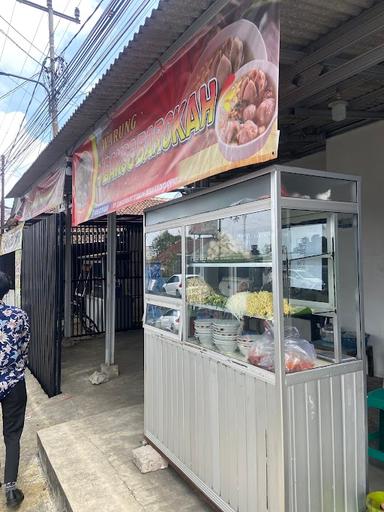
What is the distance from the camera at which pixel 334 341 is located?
2297 mm

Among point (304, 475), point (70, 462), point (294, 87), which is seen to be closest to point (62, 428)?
point (70, 462)

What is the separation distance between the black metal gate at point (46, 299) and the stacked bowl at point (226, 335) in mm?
3164

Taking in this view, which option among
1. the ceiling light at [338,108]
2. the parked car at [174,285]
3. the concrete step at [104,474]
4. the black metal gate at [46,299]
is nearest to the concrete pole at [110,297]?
the black metal gate at [46,299]

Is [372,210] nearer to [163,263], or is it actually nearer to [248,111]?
[163,263]

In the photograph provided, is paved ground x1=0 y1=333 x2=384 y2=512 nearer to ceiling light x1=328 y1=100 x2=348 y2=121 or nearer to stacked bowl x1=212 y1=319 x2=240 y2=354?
stacked bowl x1=212 y1=319 x2=240 y2=354

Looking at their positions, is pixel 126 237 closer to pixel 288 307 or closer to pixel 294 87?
pixel 294 87

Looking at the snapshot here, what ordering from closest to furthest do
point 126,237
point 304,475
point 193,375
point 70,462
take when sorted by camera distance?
1. point 304,475
2. point 193,375
3. point 70,462
4. point 126,237

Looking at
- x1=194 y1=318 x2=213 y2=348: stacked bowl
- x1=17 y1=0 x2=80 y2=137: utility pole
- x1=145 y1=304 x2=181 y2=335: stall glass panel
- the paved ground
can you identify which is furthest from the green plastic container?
x1=17 y1=0 x2=80 y2=137: utility pole

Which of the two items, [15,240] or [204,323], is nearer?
[204,323]

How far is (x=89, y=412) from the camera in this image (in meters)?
4.55

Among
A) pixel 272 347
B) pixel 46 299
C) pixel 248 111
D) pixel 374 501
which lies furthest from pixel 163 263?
pixel 46 299

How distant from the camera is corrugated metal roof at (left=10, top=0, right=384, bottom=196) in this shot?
6.88 feet

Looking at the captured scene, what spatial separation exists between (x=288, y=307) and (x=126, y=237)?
23.7ft

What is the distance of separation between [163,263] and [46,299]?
9.51ft
